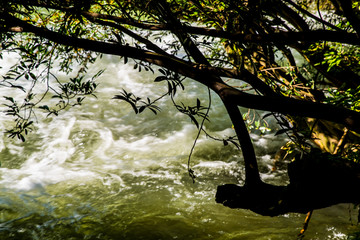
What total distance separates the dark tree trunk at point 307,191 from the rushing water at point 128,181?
5.67 feet

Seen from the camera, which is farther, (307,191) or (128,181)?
(128,181)

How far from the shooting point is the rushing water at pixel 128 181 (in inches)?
133

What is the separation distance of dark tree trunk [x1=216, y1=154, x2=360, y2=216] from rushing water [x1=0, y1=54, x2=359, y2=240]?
5.67ft

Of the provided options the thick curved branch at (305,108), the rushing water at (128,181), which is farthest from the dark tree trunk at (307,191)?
the rushing water at (128,181)

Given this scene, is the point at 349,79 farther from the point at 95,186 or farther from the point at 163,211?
the point at 95,186

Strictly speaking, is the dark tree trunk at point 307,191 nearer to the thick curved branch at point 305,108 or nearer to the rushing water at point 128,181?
the thick curved branch at point 305,108

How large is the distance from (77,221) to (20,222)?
76cm

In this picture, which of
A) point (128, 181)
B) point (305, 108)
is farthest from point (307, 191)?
point (128, 181)

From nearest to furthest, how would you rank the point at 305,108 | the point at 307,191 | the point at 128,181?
1. the point at 305,108
2. the point at 307,191
3. the point at 128,181

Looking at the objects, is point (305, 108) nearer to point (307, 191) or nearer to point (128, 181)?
point (307, 191)

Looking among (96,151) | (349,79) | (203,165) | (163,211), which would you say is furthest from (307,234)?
(96,151)

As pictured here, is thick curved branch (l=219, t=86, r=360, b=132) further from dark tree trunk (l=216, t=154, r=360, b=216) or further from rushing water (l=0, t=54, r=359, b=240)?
rushing water (l=0, t=54, r=359, b=240)

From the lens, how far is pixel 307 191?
1.63 m

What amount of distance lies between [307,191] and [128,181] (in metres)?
3.76
